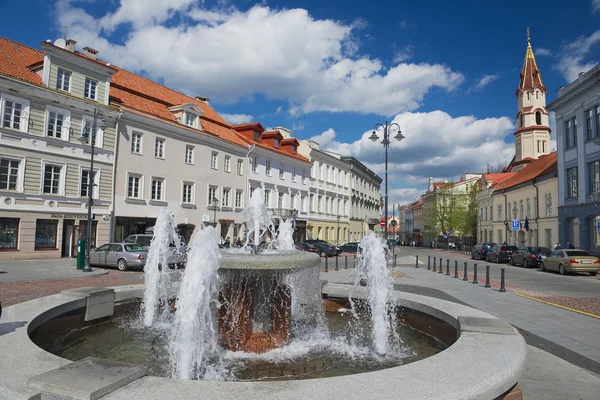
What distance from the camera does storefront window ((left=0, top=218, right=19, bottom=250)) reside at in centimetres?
2284

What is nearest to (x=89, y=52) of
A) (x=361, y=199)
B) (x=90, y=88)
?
(x=90, y=88)

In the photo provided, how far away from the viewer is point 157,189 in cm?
3191

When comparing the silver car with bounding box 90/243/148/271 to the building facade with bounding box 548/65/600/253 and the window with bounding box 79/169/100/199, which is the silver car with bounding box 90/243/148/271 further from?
the building facade with bounding box 548/65/600/253

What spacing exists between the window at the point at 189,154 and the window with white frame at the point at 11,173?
42.2 ft

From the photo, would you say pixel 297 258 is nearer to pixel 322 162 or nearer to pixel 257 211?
pixel 257 211

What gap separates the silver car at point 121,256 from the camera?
20.8m

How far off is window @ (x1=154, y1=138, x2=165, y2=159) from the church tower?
60663mm

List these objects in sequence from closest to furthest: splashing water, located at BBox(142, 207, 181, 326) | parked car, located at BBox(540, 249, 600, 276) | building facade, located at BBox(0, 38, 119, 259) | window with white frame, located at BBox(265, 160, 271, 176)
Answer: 1. splashing water, located at BBox(142, 207, 181, 326)
2. parked car, located at BBox(540, 249, 600, 276)
3. building facade, located at BBox(0, 38, 119, 259)
4. window with white frame, located at BBox(265, 160, 271, 176)

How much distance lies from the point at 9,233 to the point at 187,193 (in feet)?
45.2

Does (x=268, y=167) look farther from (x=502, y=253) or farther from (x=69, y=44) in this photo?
(x=502, y=253)

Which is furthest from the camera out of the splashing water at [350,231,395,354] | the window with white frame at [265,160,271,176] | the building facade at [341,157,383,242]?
the building facade at [341,157,383,242]

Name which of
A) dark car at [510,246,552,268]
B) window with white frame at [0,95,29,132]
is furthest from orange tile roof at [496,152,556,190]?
window with white frame at [0,95,29,132]

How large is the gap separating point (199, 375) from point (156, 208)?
92.8 feet

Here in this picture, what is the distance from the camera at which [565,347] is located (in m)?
6.68
